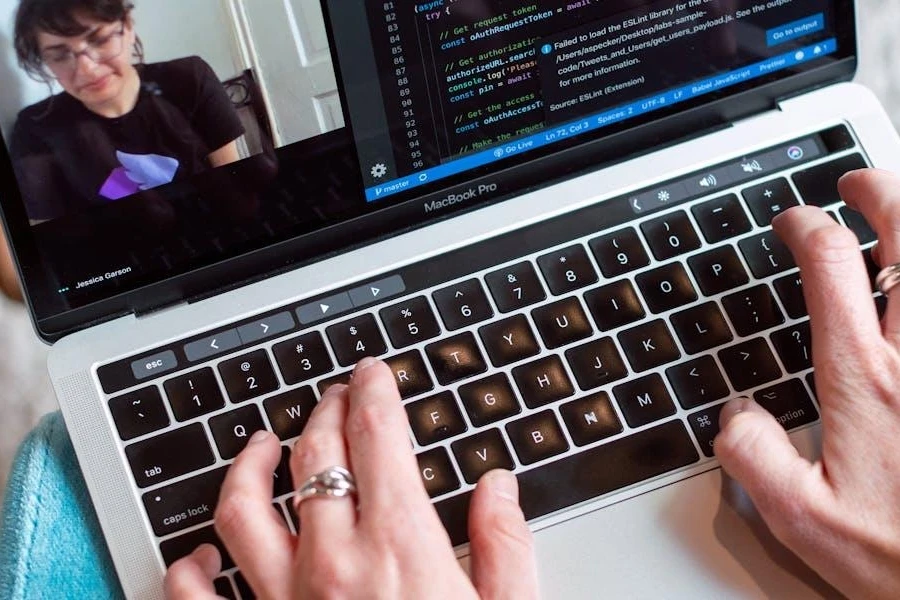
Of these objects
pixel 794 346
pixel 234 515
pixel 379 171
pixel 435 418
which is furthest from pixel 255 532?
pixel 794 346

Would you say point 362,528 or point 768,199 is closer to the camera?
point 362,528

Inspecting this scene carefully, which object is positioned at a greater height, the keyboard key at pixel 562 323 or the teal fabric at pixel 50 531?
the keyboard key at pixel 562 323

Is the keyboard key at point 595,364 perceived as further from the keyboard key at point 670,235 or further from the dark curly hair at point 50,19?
the dark curly hair at point 50,19

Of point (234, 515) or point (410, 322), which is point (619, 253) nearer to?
point (410, 322)

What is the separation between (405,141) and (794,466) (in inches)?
10.9

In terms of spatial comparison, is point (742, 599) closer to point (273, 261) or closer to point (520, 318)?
point (520, 318)

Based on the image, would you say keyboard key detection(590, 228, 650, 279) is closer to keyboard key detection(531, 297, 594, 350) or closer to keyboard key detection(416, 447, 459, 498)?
keyboard key detection(531, 297, 594, 350)

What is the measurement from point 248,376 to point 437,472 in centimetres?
12

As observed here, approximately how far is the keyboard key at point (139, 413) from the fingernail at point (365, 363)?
0.11m

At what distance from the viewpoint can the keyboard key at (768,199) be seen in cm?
54

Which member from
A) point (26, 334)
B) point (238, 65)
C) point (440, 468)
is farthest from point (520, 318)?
point (26, 334)

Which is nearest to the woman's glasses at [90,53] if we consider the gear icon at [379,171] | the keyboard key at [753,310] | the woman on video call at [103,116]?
the woman on video call at [103,116]

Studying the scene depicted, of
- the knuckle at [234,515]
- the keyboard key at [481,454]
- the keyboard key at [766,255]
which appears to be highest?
the keyboard key at [766,255]

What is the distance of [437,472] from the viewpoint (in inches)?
19.2
